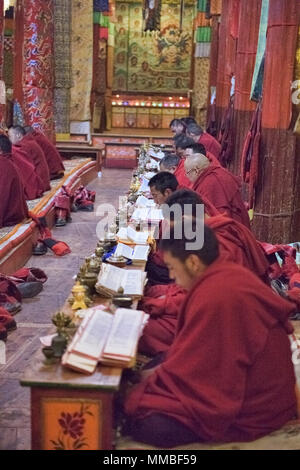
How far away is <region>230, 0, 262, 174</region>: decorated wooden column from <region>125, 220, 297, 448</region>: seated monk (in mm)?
6935

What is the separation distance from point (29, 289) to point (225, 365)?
354 cm

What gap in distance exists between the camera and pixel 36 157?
9.97 meters

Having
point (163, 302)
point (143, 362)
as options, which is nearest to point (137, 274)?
point (163, 302)

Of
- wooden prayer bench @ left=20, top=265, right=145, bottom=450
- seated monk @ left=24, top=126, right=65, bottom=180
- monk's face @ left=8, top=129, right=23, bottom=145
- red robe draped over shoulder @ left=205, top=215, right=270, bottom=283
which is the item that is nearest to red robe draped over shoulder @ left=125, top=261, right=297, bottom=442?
wooden prayer bench @ left=20, top=265, right=145, bottom=450

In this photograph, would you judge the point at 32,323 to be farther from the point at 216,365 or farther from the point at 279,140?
the point at 279,140

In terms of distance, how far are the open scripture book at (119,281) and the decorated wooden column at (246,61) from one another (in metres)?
5.82

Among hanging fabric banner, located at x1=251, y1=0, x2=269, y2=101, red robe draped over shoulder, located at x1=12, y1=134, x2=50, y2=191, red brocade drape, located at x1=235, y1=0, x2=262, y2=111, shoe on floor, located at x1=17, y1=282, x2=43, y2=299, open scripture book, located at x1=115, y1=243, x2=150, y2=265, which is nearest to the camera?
open scripture book, located at x1=115, y1=243, x2=150, y2=265

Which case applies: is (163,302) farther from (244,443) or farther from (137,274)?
(244,443)

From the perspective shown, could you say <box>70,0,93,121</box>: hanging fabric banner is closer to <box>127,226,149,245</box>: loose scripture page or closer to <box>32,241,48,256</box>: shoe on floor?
<box>32,241,48,256</box>: shoe on floor

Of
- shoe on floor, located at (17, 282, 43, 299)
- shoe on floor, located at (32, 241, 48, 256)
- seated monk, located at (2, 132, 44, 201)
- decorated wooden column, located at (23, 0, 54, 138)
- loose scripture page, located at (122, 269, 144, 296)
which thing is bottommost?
shoe on floor, located at (32, 241, 48, 256)

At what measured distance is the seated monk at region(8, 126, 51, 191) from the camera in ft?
31.9

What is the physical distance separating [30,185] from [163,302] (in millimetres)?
5716

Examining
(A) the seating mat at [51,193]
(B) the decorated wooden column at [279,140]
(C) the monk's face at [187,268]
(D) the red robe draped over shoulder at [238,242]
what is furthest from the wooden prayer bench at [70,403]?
(B) the decorated wooden column at [279,140]
